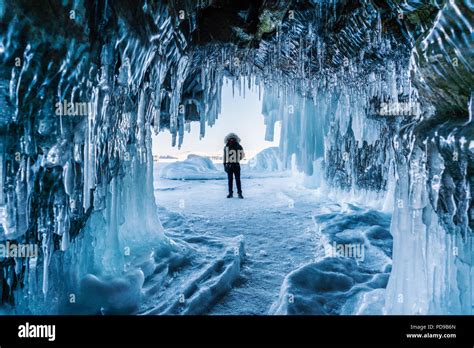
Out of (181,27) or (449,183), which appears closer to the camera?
(449,183)

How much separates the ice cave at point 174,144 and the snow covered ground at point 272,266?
3 centimetres

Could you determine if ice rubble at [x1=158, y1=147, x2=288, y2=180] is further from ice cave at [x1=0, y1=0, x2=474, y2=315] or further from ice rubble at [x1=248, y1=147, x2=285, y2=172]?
ice cave at [x1=0, y1=0, x2=474, y2=315]

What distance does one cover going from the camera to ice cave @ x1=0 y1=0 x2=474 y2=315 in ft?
7.26

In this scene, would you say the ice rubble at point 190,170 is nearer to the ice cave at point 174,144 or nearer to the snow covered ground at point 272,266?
the snow covered ground at point 272,266

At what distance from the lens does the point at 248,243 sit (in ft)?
17.3

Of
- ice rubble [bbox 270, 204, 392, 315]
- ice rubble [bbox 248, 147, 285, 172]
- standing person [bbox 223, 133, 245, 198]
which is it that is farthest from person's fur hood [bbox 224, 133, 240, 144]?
ice rubble [bbox 248, 147, 285, 172]

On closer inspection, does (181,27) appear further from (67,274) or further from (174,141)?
(67,274)

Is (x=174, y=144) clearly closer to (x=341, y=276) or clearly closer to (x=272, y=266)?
(x=272, y=266)

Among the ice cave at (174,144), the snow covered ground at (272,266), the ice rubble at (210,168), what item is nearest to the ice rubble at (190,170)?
the ice rubble at (210,168)

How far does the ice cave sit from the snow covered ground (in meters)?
0.03

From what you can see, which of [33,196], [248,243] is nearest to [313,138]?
[248,243]

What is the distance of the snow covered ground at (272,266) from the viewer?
320cm

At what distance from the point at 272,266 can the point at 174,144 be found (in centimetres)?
385
